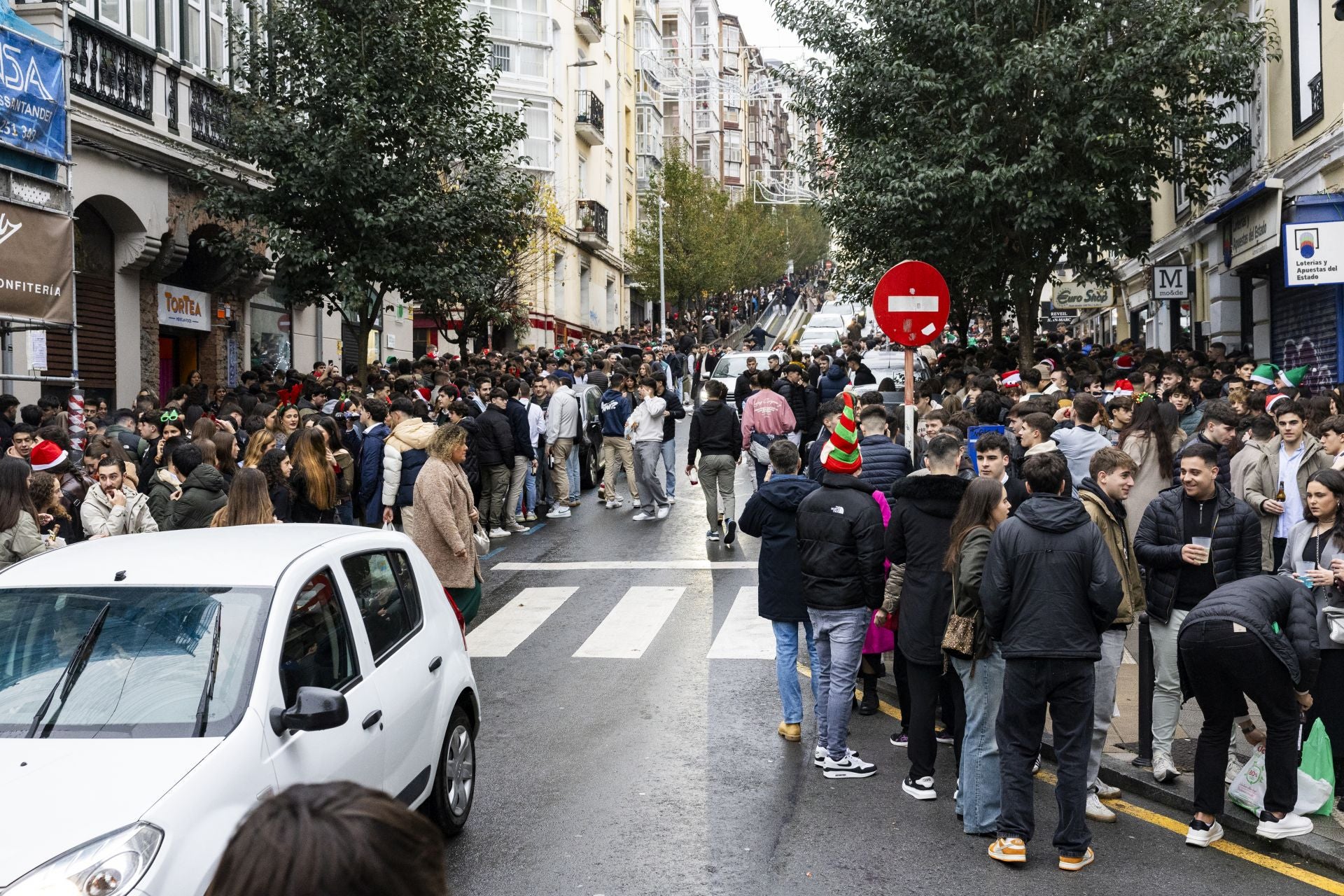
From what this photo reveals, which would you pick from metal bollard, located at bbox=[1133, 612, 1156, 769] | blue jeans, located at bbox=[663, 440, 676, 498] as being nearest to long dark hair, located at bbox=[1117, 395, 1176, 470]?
metal bollard, located at bbox=[1133, 612, 1156, 769]

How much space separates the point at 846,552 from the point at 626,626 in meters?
4.28

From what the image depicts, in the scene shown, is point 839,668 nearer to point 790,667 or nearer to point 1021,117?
point 790,667

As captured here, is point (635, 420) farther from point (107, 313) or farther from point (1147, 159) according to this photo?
point (1147, 159)

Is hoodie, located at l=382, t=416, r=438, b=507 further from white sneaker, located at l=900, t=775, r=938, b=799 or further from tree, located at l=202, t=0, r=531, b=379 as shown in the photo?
tree, located at l=202, t=0, r=531, b=379

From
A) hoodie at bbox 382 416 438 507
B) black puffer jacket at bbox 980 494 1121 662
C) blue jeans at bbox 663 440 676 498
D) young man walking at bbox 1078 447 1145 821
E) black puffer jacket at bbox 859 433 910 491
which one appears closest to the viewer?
black puffer jacket at bbox 980 494 1121 662

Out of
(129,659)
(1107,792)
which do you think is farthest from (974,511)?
(129,659)

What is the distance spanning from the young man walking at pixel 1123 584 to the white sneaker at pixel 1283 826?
27.5 inches

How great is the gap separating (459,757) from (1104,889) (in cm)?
295

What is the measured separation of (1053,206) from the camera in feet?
65.3

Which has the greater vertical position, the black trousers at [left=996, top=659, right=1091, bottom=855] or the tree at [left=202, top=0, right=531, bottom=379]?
the tree at [left=202, top=0, right=531, bottom=379]

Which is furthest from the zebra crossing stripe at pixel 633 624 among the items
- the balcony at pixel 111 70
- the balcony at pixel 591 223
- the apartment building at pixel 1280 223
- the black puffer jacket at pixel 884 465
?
the balcony at pixel 591 223

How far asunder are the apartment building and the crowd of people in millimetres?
6448

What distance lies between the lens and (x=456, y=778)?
619 cm

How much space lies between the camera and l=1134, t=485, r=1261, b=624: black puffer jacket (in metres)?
6.73
